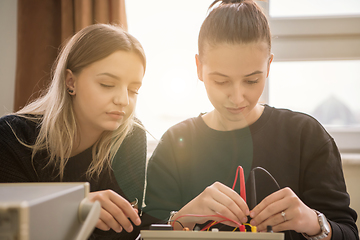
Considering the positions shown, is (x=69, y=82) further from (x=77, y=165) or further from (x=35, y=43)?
(x=35, y=43)

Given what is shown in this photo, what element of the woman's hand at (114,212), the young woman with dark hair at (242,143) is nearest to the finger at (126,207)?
the woman's hand at (114,212)

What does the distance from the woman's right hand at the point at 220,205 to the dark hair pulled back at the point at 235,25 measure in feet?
1.53

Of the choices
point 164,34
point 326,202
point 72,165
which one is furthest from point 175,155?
point 164,34

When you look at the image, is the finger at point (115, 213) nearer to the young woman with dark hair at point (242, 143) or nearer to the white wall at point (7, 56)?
the young woman with dark hair at point (242, 143)

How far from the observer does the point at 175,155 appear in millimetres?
1035

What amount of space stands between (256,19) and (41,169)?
2.83 ft

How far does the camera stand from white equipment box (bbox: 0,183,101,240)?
0.29 metres

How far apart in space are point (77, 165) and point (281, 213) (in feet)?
2.40

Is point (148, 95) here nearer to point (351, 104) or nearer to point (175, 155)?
point (175, 155)

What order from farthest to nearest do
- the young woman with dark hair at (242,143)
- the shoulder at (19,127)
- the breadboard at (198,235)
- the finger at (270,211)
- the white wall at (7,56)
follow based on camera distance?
the white wall at (7,56) → the shoulder at (19,127) → the young woman with dark hair at (242,143) → the finger at (270,211) → the breadboard at (198,235)

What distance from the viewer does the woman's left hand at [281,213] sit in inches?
23.7

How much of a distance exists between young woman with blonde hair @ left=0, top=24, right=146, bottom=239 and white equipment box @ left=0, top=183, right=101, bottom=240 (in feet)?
1.66

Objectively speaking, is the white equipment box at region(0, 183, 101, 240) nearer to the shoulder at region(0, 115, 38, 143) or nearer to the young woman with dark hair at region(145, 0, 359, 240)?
the young woman with dark hair at region(145, 0, 359, 240)

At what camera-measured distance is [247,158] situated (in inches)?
38.3
